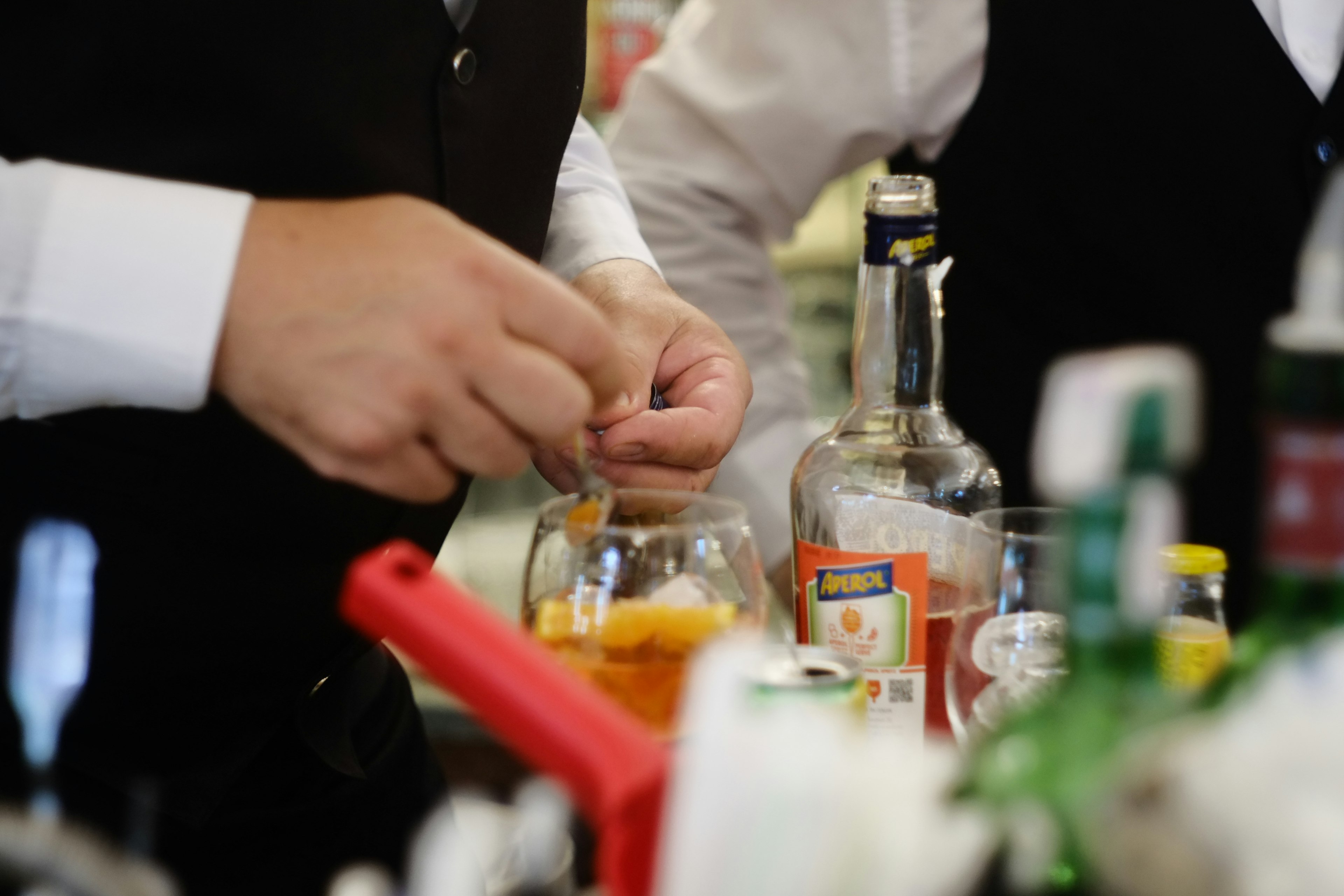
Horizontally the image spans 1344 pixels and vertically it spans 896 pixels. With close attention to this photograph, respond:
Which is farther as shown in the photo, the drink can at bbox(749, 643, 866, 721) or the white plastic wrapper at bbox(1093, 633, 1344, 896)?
the drink can at bbox(749, 643, 866, 721)

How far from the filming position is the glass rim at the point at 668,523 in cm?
59

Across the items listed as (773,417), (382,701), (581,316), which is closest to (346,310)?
(581,316)

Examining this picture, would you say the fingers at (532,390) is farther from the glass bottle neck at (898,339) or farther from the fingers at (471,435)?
the glass bottle neck at (898,339)

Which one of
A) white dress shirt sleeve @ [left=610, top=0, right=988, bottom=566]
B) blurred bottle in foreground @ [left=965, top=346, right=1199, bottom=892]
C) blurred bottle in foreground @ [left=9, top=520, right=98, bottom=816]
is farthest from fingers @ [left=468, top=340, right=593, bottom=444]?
white dress shirt sleeve @ [left=610, top=0, right=988, bottom=566]

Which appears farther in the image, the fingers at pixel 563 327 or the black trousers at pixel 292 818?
the black trousers at pixel 292 818

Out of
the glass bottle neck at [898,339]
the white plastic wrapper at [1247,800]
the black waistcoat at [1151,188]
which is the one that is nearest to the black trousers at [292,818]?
the glass bottle neck at [898,339]

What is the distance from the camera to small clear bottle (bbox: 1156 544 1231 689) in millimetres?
658

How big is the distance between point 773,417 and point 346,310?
98 centimetres

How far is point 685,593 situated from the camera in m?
0.57

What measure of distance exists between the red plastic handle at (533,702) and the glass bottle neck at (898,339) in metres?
0.45

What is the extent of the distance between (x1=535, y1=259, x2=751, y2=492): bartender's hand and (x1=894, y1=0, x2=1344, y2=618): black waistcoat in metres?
0.57

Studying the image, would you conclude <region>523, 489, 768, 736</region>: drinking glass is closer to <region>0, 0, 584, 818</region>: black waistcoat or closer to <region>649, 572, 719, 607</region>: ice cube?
<region>649, 572, 719, 607</region>: ice cube

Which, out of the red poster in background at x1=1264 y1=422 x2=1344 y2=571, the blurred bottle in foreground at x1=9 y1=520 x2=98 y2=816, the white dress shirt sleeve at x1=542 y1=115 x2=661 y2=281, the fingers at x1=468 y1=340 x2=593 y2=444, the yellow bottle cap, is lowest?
the blurred bottle in foreground at x1=9 y1=520 x2=98 y2=816

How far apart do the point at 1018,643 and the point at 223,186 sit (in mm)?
573
